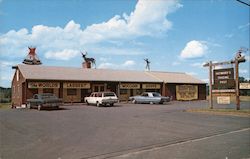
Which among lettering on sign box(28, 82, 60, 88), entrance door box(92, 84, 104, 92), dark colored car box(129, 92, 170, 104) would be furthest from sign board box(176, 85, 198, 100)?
lettering on sign box(28, 82, 60, 88)

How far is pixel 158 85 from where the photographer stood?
44531mm

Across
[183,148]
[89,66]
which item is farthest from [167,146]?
[89,66]

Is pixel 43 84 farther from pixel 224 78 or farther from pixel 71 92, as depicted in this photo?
pixel 224 78

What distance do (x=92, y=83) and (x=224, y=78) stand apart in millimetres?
19251

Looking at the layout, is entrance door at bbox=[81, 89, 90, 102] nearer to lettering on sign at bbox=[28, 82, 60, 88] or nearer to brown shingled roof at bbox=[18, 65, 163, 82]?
brown shingled roof at bbox=[18, 65, 163, 82]

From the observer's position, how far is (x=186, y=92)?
47594 mm

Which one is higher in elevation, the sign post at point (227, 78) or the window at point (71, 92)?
the sign post at point (227, 78)

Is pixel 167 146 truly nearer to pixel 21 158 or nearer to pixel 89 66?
pixel 21 158

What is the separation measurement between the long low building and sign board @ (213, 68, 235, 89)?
694 inches

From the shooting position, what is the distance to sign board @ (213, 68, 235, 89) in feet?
75.9

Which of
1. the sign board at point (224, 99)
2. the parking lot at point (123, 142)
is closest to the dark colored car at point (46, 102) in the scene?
the parking lot at point (123, 142)

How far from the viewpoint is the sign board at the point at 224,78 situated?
23.1 metres

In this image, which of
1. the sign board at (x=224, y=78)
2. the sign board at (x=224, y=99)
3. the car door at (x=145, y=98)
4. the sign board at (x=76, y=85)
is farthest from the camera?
the car door at (x=145, y=98)

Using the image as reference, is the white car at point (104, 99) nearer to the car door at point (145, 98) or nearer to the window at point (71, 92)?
the window at point (71, 92)
